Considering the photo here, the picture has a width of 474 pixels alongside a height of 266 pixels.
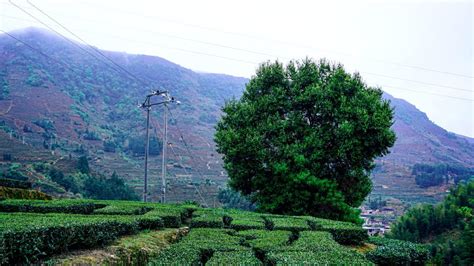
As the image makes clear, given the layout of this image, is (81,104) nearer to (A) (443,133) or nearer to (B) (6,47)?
(B) (6,47)

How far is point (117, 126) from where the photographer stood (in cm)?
11012

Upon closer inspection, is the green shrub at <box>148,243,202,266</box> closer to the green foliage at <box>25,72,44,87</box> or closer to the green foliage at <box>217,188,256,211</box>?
the green foliage at <box>217,188,256,211</box>

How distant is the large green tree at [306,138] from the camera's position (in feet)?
70.1

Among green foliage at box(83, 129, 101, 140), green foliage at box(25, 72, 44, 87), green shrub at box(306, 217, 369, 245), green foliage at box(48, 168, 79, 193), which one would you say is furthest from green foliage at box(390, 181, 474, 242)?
green foliage at box(25, 72, 44, 87)

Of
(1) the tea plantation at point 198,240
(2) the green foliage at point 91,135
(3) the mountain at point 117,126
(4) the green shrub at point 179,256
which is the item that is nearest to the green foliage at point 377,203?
(3) the mountain at point 117,126

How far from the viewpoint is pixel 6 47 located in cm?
15438

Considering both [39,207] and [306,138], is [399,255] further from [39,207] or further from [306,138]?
[306,138]

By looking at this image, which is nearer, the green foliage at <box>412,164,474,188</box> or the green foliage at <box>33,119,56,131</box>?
the green foliage at <box>33,119,56,131</box>

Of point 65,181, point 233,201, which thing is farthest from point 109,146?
point 233,201

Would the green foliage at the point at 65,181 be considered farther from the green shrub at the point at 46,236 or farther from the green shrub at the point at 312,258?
the green shrub at the point at 312,258

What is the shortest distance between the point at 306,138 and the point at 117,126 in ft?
312

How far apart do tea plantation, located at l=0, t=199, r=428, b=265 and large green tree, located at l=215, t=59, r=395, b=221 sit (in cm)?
739

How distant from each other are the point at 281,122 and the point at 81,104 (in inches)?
4177

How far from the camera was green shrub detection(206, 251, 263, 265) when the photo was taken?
7.04 m
